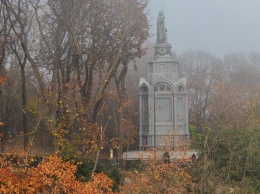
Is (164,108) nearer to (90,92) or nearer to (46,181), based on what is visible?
(90,92)

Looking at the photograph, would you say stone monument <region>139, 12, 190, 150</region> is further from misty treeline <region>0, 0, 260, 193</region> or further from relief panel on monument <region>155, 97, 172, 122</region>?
misty treeline <region>0, 0, 260, 193</region>

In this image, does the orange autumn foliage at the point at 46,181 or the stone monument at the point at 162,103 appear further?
the stone monument at the point at 162,103

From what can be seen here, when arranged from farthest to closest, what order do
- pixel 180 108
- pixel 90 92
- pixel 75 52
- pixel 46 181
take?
pixel 180 108 < pixel 90 92 < pixel 75 52 < pixel 46 181

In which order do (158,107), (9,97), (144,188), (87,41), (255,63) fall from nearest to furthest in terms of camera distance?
1. (144,188)
2. (87,41)
3. (158,107)
4. (9,97)
5. (255,63)

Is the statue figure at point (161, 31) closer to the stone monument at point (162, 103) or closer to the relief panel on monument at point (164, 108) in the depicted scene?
the stone monument at point (162, 103)

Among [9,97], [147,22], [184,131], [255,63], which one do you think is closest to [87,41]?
[147,22]

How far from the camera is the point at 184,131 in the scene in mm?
27250

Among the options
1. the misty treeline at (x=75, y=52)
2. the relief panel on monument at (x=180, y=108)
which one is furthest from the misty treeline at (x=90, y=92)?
the relief panel on monument at (x=180, y=108)

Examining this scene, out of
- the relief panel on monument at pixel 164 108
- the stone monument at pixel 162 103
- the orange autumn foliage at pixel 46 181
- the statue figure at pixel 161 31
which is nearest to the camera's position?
the orange autumn foliage at pixel 46 181

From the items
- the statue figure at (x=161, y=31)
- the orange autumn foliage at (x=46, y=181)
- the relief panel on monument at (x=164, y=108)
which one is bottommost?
the orange autumn foliage at (x=46, y=181)

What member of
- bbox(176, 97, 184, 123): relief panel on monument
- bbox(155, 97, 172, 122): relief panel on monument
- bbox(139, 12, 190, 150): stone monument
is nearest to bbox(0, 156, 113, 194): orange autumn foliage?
bbox(139, 12, 190, 150): stone monument

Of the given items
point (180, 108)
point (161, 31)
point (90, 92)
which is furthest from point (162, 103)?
point (90, 92)

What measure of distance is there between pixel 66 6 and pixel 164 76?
38.5 ft

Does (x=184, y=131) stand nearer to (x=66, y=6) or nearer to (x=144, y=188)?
(x=66, y=6)
